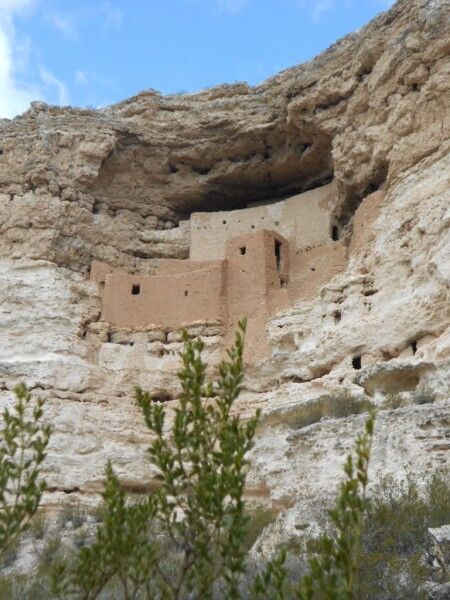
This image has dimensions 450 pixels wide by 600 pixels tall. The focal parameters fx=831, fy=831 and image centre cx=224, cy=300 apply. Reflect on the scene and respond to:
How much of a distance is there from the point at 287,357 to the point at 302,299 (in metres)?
1.47

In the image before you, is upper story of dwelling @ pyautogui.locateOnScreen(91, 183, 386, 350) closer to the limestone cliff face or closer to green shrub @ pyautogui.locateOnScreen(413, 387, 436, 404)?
the limestone cliff face

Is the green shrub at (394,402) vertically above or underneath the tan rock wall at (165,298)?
underneath

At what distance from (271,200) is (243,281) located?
432 centimetres

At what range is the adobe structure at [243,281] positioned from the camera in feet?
46.6

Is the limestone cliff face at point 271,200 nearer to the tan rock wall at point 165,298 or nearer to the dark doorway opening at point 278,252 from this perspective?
the tan rock wall at point 165,298

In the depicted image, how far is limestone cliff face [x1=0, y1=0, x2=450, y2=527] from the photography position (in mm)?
9859

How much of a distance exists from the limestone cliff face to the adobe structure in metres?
0.31

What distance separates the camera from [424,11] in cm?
1348

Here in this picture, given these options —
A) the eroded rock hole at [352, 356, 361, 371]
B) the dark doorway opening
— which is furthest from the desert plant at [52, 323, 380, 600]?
the dark doorway opening

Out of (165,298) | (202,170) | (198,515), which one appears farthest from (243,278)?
(198,515)

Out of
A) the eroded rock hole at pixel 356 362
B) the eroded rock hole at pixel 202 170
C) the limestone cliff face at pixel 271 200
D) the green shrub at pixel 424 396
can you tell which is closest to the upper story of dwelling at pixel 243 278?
the limestone cliff face at pixel 271 200

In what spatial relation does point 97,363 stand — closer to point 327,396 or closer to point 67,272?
point 67,272

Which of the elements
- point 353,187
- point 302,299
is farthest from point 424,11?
point 302,299

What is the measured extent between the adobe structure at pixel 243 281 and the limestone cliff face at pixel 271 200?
31 centimetres
